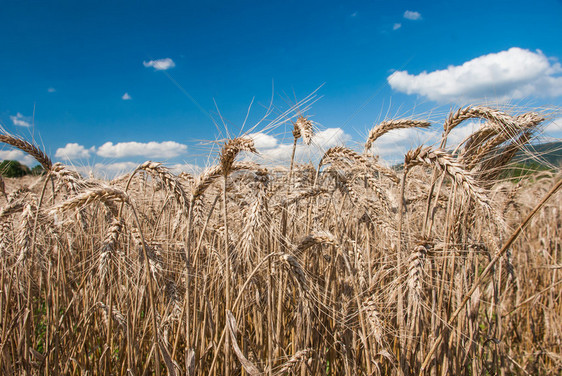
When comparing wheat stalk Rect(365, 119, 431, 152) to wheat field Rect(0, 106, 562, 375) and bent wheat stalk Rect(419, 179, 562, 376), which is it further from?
bent wheat stalk Rect(419, 179, 562, 376)

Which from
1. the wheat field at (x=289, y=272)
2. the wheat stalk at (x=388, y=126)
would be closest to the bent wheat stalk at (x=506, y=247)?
the wheat field at (x=289, y=272)

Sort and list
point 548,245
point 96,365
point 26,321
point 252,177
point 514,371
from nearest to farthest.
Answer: point 26,321
point 252,177
point 96,365
point 514,371
point 548,245

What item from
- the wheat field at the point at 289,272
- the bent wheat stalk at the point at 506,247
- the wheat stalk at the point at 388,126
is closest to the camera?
the bent wheat stalk at the point at 506,247

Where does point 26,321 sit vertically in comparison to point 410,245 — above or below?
below

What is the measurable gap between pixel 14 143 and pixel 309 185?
216 centimetres

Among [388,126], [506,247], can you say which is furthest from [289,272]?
[388,126]

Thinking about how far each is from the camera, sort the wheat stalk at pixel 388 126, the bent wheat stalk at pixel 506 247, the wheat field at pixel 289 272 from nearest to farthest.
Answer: the bent wheat stalk at pixel 506 247
the wheat field at pixel 289 272
the wheat stalk at pixel 388 126

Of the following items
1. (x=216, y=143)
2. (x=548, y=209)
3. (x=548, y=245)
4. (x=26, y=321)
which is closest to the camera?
(x=216, y=143)

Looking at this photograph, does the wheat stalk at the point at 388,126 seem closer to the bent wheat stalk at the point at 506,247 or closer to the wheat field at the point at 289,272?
the wheat field at the point at 289,272

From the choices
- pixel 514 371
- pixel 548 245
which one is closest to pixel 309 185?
pixel 514 371

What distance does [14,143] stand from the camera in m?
2.47

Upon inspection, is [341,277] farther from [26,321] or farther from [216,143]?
[26,321]

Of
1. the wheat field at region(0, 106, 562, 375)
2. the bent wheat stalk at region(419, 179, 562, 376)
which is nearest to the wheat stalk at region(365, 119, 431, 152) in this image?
the wheat field at region(0, 106, 562, 375)

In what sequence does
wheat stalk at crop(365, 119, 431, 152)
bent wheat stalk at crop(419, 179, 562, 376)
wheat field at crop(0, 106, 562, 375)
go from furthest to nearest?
1. wheat stalk at crop(365, 119, 431, 152)
2. wheat field at crop(0, 106, 562, 375)
3. bent wheat stalk at crop(419, 179, 562, 376)
